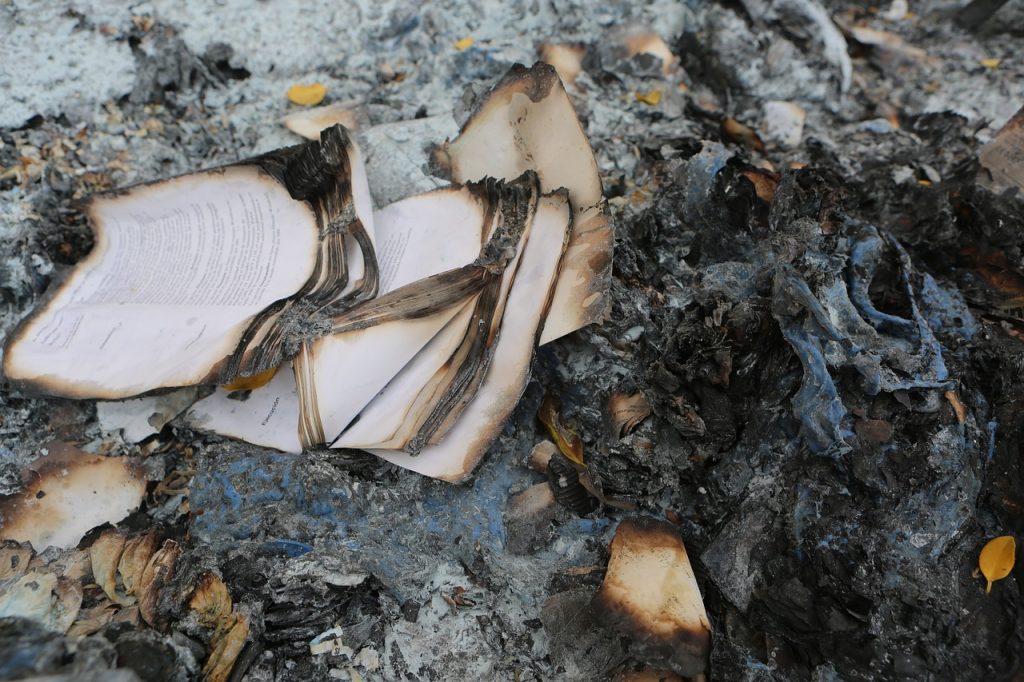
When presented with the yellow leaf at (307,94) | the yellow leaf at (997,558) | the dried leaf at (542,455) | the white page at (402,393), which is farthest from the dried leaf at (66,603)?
the yellow leaf at (997,558)

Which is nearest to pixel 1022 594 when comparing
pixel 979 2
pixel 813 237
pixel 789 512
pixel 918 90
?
pixel 789 512

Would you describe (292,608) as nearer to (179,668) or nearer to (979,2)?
(179,668)

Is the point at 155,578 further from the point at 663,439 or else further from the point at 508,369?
the point at 663,439

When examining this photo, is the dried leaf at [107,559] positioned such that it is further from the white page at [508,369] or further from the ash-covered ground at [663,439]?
the white page at [508,369]

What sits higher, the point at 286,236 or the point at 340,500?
the point at 286,236

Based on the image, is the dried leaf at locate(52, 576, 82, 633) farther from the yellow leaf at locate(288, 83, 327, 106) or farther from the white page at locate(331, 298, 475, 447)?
the yellow leaf at locate(288, 83, 327, 106)

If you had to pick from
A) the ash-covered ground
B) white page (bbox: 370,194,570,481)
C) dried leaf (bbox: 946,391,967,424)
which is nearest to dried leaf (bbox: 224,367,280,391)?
the ash-covered ground
